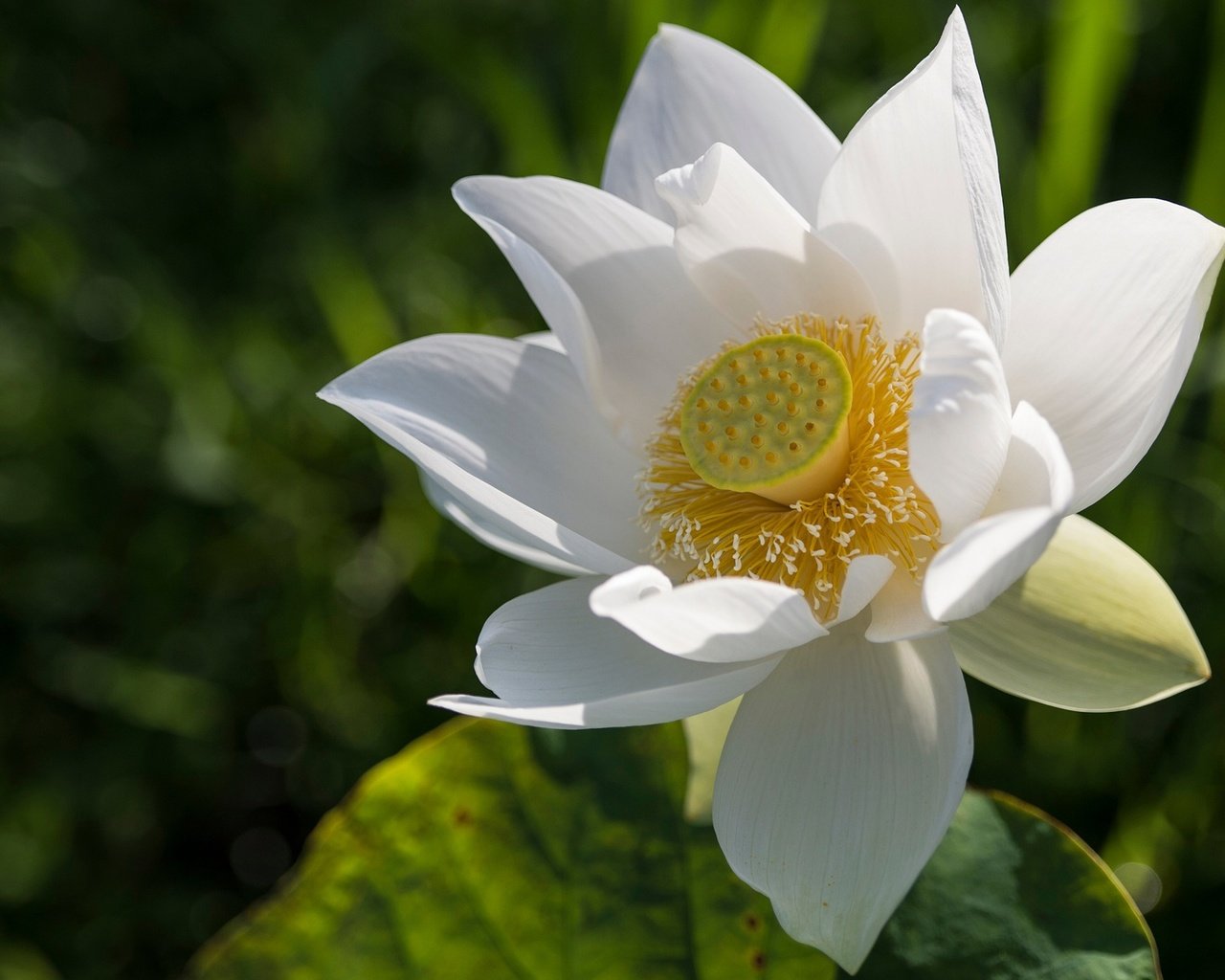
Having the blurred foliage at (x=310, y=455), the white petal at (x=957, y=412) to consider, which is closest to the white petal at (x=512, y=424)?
the white petal at (x=957, y=412)

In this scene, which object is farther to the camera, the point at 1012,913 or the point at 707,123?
the point at 707,123

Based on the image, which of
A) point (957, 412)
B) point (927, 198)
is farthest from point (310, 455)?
point (957, 412)

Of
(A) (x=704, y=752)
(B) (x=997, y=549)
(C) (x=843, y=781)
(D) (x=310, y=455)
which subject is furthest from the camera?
(D) (x=310, y=455)

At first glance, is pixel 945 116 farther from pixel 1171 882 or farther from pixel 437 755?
pixel 1171 882

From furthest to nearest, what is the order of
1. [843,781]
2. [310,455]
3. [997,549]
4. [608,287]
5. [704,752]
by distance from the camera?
[310,455] → [608,287] → [704,752] → [843,781] → [997,549]

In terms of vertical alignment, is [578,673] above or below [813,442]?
below

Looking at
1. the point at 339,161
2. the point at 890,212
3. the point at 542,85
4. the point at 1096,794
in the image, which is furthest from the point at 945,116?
the point at 339,161

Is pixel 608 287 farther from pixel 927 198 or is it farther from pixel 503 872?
pixel 503 872
